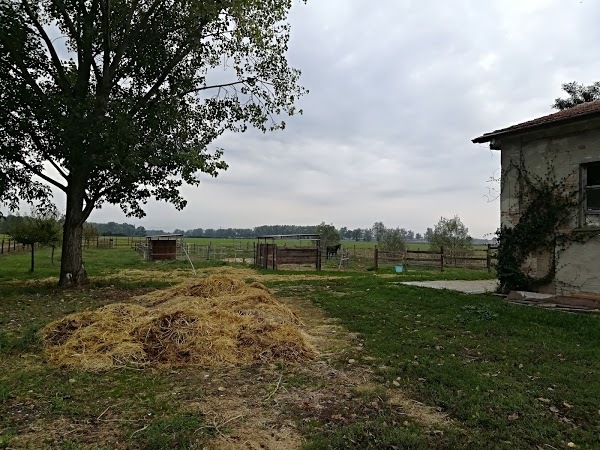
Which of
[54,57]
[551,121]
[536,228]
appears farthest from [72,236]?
[551,121]

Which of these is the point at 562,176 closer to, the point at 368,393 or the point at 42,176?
the point at 368,393

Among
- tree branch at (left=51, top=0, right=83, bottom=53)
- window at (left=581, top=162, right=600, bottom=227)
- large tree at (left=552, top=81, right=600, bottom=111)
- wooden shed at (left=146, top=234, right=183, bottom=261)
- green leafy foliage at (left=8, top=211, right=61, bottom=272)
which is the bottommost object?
wooden shed at (left=146, top=234, right=183, bottom=261)

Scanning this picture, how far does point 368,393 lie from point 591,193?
25.4 feet

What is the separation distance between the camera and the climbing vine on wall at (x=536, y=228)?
29.8 ft

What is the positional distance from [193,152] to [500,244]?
868 centimetres

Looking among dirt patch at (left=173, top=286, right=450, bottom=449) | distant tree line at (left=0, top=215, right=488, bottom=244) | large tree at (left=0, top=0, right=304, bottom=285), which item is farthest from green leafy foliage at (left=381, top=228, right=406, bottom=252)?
dirt patch at (left=173, top=286, right=450, bottom=449)

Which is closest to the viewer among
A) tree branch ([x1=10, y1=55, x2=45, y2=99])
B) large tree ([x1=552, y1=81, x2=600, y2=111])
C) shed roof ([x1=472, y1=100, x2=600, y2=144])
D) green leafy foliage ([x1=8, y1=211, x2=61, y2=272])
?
shed roof ([x1=472, y1=100, x2=600, y2=144])

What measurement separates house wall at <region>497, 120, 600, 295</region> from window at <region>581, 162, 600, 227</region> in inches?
5.0

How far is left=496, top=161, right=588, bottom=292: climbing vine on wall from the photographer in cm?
909

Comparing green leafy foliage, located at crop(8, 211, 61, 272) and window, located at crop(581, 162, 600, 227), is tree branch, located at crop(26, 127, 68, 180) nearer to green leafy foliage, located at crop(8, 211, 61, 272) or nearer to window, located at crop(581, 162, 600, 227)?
green leafy foliage, located at crop(8, 211, 61, 272)

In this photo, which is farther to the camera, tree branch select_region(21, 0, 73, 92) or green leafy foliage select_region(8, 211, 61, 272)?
green leafy foliage select_region(8, 211, 61, 272)

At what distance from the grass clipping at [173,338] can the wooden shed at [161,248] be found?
22.6 metres

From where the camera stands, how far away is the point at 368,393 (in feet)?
13.5

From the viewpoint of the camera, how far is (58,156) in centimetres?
1188
